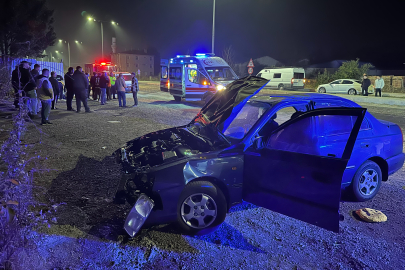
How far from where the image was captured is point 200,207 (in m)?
3.41

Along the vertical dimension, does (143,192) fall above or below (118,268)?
above

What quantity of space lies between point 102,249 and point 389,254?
2.92m

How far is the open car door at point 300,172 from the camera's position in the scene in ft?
10.00

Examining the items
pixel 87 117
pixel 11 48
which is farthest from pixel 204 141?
pixel 11 48

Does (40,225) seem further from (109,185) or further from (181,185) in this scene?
(181,185)

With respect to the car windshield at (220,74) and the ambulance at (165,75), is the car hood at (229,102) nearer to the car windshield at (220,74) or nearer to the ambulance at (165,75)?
the car windshield at (220,74)

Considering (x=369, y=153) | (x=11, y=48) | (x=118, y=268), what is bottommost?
(x=118, y=268)

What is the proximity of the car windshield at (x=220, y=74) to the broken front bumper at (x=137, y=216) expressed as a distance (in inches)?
489

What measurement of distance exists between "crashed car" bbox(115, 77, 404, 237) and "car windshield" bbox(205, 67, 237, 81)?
440 inches

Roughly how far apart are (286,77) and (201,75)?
1707 cm

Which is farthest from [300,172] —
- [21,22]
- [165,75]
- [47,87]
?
[21,22]

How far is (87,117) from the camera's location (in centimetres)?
1174

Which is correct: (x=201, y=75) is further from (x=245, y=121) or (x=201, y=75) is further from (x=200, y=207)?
(x=200, y=207)

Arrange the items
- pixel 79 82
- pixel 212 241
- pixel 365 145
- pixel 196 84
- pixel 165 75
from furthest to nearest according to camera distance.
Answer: pixel 165 75
pixel 196 84
pixel 79 82
pixel 365 145
pixel 212 241
